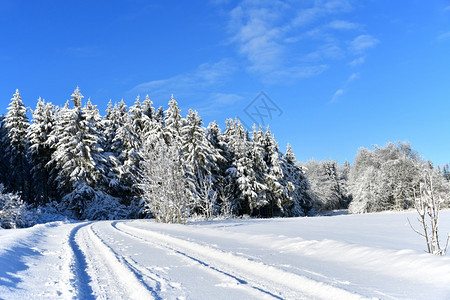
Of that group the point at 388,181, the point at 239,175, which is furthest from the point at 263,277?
the point at 388,181

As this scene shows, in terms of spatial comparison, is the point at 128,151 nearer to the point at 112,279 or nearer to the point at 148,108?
the point at 148,108

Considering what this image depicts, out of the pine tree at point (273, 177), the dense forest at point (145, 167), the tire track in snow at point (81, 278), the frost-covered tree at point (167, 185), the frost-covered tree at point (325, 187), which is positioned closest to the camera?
the tire track in snow at point (81, 278)

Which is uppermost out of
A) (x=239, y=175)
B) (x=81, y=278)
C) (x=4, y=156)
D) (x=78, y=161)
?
(x=4, y=156)

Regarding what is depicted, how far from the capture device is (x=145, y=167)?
2505 cm

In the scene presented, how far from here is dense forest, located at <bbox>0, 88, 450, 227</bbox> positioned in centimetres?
2466

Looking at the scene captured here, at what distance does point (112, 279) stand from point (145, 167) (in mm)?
19905

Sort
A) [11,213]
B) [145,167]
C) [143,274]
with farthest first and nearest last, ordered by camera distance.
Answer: [145,167] → [11,213] → [143,274]

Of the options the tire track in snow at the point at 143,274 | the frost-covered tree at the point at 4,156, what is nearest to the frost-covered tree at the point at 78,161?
the frost-covered tree at the point at 4,156

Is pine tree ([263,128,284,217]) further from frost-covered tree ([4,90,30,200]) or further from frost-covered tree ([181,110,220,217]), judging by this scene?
frost-covered tree ([4,90,30,200])

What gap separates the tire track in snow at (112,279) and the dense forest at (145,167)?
14.9 meters

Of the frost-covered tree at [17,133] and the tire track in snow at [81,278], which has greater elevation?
the frost-covered tree at [17,133]

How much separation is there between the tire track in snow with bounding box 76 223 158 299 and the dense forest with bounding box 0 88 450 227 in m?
14.9

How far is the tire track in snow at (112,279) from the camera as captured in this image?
188 inches

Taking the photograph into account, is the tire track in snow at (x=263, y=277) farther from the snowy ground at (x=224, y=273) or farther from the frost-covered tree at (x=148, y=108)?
the frost-covered tree at (x=148, y=108)
